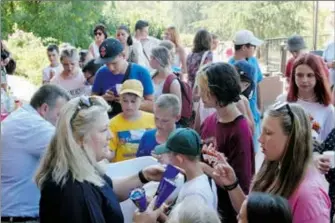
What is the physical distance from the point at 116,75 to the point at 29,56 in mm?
3913

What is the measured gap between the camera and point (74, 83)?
5.88 metres

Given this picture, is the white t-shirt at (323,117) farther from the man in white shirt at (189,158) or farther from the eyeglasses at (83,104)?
the eyeglasses at (83,104)

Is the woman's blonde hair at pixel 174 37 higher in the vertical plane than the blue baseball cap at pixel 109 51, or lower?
lower

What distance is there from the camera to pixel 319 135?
12.4 feet

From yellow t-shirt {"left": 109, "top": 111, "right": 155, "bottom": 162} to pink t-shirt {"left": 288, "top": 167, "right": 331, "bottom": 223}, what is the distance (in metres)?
1.78

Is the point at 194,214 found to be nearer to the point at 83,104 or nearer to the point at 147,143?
the point at 83,104

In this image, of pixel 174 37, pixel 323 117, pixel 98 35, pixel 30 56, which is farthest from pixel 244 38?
pixel 30 56

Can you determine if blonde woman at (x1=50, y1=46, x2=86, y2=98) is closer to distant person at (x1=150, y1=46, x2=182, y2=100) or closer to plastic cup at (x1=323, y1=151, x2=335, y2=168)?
distant person at (x1=150, y1=46, x2=182, y2=100)

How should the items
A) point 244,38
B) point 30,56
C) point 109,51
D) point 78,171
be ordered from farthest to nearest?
point 30,56, point 244,38, point 109,51, point 78,171

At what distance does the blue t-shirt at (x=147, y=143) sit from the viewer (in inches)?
143

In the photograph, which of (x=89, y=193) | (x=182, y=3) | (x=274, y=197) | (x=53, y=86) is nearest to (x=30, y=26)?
(x=53, y=86)

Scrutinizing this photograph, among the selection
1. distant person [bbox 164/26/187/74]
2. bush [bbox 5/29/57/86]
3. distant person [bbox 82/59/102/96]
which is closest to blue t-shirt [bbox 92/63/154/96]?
distant person [bbox 82/59/102/96]

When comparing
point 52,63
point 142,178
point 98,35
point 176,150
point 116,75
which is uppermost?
point 98,35

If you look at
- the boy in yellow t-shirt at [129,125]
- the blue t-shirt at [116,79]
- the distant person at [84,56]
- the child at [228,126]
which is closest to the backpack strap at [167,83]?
the blue t-shirt at [116,79]
